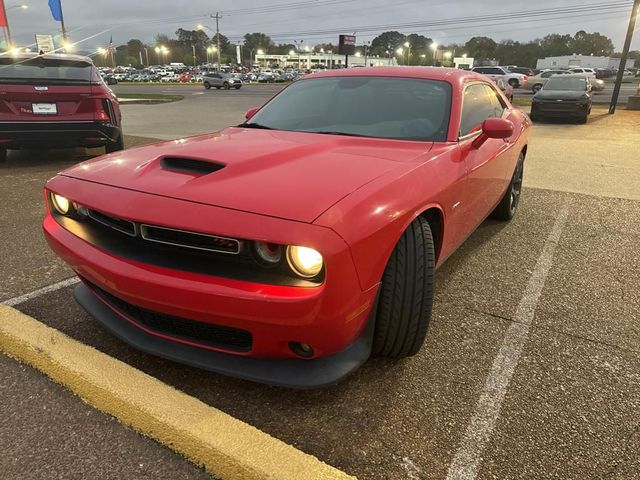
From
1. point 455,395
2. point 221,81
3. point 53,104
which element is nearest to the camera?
point 455,395

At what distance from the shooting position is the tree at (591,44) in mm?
115750

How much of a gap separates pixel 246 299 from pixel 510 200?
12.0ft

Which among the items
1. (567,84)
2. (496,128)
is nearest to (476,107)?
(496,128)

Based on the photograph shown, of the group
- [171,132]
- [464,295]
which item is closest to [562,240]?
[464,295]

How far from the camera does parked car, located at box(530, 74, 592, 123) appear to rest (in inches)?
563

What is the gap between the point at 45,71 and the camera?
6.36 meters

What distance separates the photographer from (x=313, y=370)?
1890 mm

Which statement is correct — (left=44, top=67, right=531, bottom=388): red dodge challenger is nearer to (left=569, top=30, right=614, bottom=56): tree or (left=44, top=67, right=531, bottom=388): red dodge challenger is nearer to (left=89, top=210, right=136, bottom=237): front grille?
(left=89, top=210, right=136, bottom=237): front grille

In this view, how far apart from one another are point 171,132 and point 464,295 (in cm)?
970

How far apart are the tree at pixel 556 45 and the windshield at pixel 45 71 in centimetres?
11870

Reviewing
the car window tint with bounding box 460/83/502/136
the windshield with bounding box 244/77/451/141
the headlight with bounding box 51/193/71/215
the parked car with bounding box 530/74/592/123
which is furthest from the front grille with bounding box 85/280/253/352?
the parked car with bounding box 530/74/592/123

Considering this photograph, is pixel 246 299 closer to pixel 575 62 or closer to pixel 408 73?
pixel 408 73

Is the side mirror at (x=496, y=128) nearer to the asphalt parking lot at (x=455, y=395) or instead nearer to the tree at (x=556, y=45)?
the asphalt parking lot at (x=455, y=395)

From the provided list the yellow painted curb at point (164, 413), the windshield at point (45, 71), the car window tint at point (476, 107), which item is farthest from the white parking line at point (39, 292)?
the windshield at point (45, 71)
